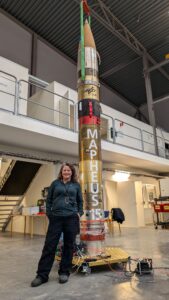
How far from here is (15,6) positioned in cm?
840

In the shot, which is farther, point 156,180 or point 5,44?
point 156,180

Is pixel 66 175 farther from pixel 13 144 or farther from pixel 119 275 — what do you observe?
pixel 13 144

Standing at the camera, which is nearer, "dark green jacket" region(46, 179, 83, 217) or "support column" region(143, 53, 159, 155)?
"dark green jacket" region(46, 179, 83, 217)

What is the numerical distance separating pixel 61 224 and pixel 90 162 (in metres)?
1.06

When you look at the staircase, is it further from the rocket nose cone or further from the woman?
the woman

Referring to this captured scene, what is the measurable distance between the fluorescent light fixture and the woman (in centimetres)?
626

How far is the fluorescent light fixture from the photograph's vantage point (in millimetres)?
8922

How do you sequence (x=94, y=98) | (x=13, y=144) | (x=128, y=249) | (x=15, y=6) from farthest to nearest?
1. (x=15, y=6)
2. (x=13, y=144)
3. (x=128, y=249)
4. (x=94, y=98)

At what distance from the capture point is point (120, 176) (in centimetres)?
916

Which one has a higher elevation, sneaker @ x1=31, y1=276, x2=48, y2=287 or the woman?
the woman

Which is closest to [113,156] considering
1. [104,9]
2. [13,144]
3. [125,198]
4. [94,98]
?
[125,198]

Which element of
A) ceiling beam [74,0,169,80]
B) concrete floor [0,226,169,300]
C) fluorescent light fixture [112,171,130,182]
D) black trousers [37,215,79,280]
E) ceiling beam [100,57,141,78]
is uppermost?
A: ceiling beam [74,0,169,80]

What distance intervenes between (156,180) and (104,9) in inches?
293

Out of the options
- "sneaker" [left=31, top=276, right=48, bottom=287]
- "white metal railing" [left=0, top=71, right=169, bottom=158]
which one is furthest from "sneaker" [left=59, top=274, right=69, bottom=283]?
"white metal railing" [left=0, top=71, right=169, bottom=158]
